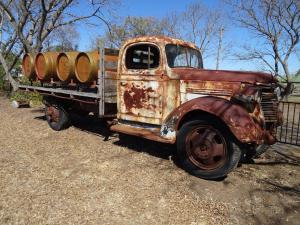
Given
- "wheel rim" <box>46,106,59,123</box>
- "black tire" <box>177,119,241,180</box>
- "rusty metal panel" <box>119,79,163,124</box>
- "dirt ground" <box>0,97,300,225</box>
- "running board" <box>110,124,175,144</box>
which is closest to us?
"dirt ground" <box>0,97,300,225</box>

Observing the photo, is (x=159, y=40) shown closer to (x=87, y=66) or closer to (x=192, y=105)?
(x=192, y=105)

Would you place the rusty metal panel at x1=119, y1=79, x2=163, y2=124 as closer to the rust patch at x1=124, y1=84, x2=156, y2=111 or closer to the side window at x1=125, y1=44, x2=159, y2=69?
the rust patch at x1=124, y1=84, x2=156, y2=111

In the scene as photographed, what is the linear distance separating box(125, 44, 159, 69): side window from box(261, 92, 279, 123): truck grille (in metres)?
1.80

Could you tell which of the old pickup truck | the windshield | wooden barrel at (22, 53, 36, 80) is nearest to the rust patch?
the old pickup truck

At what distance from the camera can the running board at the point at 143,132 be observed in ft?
17.5

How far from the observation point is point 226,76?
193 inches

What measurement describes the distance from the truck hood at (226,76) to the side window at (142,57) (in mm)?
577

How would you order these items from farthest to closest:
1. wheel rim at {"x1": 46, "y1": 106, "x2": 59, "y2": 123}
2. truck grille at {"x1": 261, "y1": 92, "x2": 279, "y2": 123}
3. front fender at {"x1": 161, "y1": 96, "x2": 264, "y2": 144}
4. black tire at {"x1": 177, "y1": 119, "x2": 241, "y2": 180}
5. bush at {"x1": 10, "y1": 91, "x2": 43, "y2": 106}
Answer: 1. bush at {"x1": 10, "y1": 91, "x2": 43, "y2": 106}
2. wheel rim at {"x1": 46, "y1": 106, "x2": 59, "y2": 123}
3. truck grille at {"x1": 261, "y1": 92, "x2": 279, "y2": 123}
4. black tire at {"x1": 177, "y1": 119, "x2": 241, "y2": 180}
5. front fender at {"x1": 161, "y1": 96, "x2": 264, "y2": 144}

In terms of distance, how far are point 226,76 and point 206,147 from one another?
1.08 m

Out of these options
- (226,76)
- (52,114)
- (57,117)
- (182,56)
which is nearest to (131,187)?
(226,76)

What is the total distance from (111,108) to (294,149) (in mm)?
3715

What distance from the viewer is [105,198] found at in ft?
13.7

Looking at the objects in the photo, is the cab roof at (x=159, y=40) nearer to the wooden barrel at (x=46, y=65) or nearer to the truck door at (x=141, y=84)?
the truck door at (x=141, y=84)

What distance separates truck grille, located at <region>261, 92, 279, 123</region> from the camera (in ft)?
16.5
